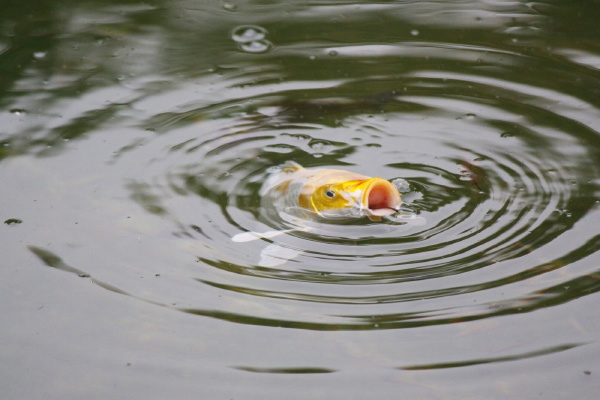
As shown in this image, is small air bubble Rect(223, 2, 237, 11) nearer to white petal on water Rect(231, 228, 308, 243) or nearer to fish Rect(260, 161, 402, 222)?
fish Rect(260, 161, 402, 222)

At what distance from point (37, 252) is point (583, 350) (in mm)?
2274

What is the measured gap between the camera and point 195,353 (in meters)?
2.68

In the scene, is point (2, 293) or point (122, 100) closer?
point (2, 293)

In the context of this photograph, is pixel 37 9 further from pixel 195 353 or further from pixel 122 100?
pixel 195 353

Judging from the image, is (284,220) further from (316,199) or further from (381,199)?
(381,199)

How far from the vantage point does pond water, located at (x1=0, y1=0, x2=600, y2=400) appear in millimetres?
2643

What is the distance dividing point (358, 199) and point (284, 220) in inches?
15.4

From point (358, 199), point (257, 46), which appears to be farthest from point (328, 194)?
point (257, 46)

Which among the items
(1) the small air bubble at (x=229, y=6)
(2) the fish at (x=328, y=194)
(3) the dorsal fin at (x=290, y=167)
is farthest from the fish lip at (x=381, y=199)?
(1) the small air bubble at (x=229, y=6)

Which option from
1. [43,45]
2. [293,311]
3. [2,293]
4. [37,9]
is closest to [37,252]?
[2,293]

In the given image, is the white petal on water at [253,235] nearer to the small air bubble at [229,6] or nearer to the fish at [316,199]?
the fish at [316,199]

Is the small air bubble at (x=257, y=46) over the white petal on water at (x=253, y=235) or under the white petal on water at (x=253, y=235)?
over

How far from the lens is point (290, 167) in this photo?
13.0 ft

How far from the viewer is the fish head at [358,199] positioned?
3.44 m
